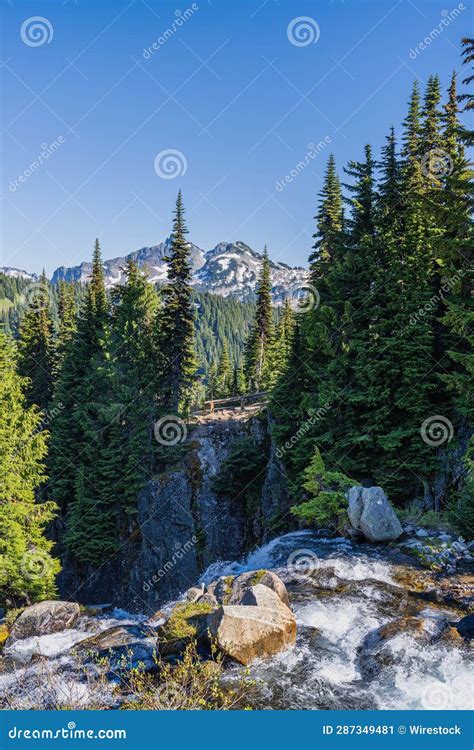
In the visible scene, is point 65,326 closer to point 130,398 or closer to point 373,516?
point 130,398

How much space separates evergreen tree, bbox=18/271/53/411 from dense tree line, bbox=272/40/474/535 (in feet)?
82.3

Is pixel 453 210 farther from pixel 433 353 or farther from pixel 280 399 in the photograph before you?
pixel 280 399

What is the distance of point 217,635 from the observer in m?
7.77

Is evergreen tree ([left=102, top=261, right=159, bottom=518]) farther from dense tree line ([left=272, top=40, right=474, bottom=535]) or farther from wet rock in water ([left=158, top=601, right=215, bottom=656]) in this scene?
wet rock in water ([left=158, top=601, right=215, bottom=656])

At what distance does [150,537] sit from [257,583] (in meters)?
20.9

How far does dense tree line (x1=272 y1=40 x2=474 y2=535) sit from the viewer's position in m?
15.8

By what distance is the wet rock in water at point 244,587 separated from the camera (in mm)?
9336

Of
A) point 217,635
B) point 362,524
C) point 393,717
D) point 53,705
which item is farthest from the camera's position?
point 362,524

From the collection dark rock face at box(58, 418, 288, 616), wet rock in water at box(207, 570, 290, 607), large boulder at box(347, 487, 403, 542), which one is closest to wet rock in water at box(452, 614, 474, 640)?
wet rock in water at box(207, 570, 290, 607)

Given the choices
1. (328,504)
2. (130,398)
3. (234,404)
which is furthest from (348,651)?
(234,404)

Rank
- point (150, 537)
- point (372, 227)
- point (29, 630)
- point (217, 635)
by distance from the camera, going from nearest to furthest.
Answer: point (217, 635) < point (29, 630) < point (372, 227) < point (150, 537)

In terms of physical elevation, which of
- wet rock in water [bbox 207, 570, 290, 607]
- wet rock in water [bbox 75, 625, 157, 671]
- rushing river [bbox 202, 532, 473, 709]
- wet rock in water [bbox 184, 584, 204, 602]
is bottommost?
wet rock in water [bbox 75, 625, 157, 671]

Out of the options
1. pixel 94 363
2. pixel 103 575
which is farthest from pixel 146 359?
pixel 103 575

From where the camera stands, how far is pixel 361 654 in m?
8.02
